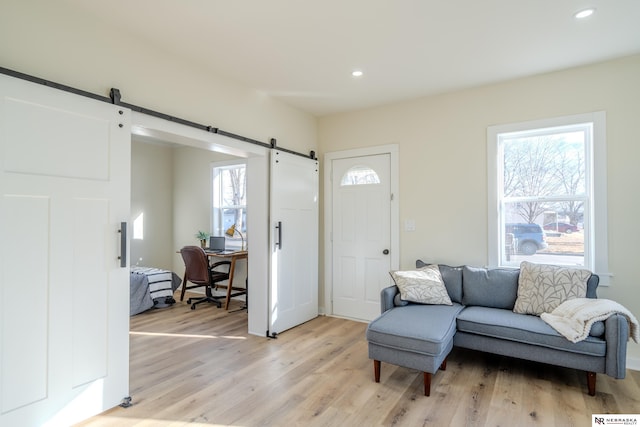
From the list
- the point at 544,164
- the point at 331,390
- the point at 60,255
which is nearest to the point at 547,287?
the point at 544,164

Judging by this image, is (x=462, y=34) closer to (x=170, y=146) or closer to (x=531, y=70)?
(x=531, y=70)

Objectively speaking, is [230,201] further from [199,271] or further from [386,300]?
[386,300]

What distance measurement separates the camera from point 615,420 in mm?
2131

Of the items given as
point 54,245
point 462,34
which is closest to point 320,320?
point 54,245

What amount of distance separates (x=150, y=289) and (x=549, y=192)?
16.1ft

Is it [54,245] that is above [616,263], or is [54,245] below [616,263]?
above

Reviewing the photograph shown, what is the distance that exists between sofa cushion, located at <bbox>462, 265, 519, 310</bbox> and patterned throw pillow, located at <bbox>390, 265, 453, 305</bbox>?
0.22 metres

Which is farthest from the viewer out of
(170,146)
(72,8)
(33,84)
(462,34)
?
(170,146)

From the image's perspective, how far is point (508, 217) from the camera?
11.4ft

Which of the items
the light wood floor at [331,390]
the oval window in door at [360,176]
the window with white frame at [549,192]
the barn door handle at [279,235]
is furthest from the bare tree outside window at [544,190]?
the barn door handle at [279,235]

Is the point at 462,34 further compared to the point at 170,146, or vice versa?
the point at 170,146

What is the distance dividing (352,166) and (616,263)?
2.75m

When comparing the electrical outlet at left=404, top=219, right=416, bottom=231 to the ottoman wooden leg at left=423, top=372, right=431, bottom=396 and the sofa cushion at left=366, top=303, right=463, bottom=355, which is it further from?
the ottoman wooden leg at left=423, top=372, right=431, bottom=396

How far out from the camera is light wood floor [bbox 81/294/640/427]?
2174 millimetres
